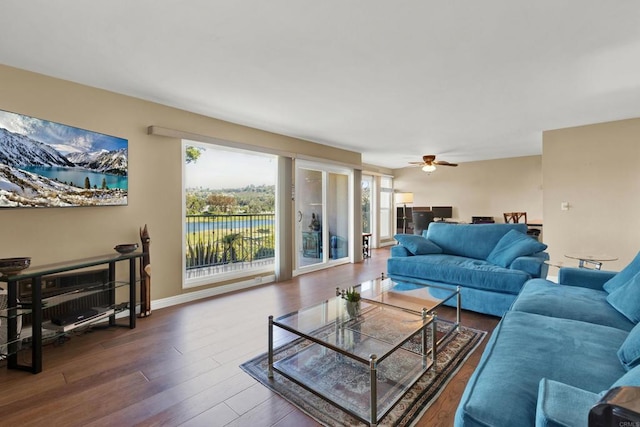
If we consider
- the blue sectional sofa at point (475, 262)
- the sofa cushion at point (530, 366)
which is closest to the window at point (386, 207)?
the blue sectional sofa at point (475, 262)

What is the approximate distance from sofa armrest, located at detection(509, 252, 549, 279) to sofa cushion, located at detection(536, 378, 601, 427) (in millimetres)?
2422

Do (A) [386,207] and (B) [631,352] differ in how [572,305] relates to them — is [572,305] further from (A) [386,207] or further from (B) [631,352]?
(A) [386,207]

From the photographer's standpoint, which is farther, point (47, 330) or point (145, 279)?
point (145, 279)

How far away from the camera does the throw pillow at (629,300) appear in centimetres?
170

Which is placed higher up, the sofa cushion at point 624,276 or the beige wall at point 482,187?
the beige wall at point 482,187

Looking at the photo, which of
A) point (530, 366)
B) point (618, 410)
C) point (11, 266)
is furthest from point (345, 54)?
point (11, 266)

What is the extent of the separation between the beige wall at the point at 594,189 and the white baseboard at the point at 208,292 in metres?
4.57

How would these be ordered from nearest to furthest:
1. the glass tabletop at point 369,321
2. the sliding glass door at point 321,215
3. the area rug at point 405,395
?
the area rug at point 405,395 < the glass tabletop at point 369,321 < the sliding glass door at point 321,215

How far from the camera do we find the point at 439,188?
27.7 feet

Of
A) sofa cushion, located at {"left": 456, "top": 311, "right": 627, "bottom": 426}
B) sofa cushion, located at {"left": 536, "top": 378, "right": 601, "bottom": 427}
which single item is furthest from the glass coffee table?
sofa cushion, located at {"left": 536, "top": 378, "right": 601, "bottom": 427}

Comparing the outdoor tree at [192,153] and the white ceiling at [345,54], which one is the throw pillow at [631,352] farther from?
the outdoor tree at [192,153]

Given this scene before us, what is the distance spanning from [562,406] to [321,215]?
4.95 metres

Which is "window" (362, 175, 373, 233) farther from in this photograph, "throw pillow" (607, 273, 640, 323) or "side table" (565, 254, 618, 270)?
"throw pillow" (607, 273, 640, 323)

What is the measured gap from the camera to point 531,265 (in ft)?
9.80
